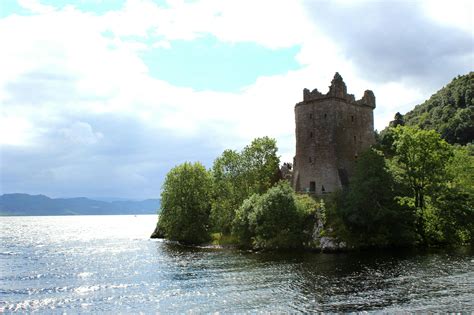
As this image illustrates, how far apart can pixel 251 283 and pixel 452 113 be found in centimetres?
12023

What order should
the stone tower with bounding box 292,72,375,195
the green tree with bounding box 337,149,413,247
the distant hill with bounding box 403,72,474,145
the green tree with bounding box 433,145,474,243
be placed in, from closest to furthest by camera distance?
the green tree with bounding box 337,149,413,247, the green tree with bounding box 433,145,474,243, the stone tower with bounding box 292,72,375,195, the distant hill with bounding box 403,72,474,145

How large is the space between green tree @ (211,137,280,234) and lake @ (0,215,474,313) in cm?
1869

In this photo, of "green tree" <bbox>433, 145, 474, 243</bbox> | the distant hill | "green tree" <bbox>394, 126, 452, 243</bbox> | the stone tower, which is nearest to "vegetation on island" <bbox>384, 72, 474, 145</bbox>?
the distant hill

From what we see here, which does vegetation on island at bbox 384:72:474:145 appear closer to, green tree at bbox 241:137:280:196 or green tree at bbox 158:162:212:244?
green tree at bbox 241:137:280:196

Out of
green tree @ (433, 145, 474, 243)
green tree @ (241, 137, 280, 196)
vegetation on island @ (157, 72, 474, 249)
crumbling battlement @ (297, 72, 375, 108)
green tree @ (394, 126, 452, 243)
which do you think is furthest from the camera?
green tree @ (241, 137, 280, 196)

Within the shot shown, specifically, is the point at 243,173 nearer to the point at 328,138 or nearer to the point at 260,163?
the point at 260,163

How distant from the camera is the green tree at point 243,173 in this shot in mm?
72250

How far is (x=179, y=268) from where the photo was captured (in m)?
45.1

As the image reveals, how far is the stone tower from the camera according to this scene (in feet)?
216

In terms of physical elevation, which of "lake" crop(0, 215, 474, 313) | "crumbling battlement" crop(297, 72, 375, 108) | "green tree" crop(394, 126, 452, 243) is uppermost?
"crumbling battlement" crop(297, 72, 375, 108)

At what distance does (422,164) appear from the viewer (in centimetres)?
5731

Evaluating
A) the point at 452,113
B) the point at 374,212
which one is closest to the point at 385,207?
the point at 374,212

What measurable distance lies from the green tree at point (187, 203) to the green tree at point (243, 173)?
76.5 inches

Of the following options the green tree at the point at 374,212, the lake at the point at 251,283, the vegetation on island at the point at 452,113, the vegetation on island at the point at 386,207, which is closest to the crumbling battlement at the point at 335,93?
the vegetation on island at the point at 386,207
